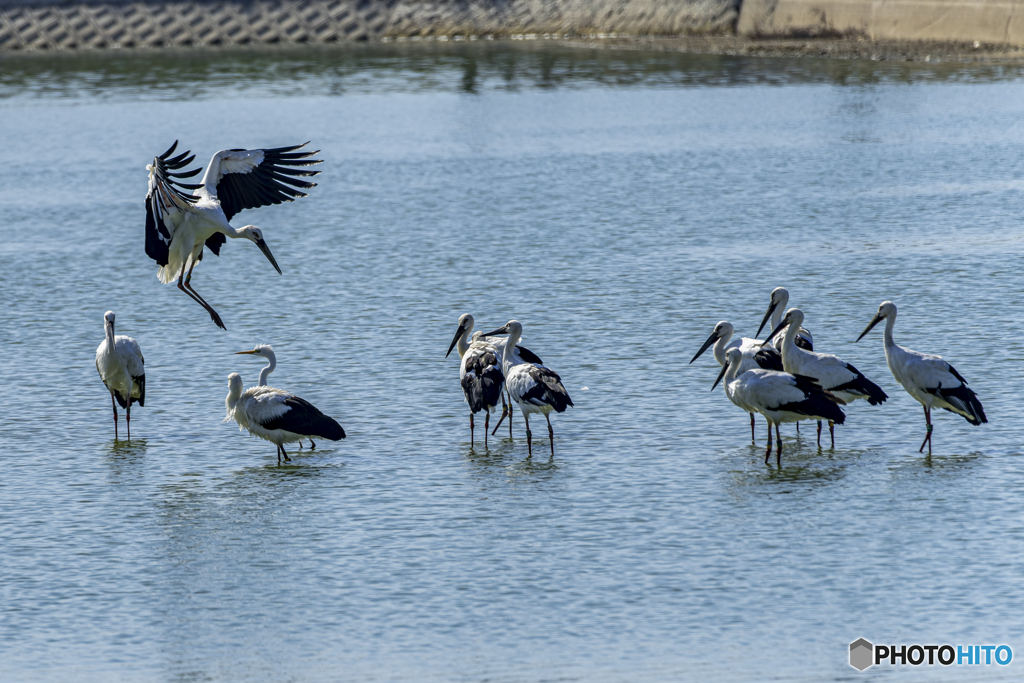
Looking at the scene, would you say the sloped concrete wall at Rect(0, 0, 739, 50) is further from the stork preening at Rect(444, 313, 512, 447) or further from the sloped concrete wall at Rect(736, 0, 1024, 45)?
the stork preening at Rect(444, 313, 512, 447)

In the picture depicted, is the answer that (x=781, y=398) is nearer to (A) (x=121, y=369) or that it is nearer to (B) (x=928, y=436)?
(B) (x=928, y=436)

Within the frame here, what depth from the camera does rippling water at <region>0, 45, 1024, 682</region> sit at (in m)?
9.57

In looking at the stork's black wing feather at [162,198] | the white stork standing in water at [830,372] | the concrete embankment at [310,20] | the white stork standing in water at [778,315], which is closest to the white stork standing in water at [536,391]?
the white stork standing in water at [830,372]

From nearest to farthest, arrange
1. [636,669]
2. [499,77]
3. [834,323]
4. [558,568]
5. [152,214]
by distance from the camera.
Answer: [636,669], [558,568], [152,214], [834,323], [499,77]

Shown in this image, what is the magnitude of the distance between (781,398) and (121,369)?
6.70 meters

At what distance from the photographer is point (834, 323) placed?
688 inches

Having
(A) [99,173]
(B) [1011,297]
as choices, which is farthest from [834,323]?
(A) [99,173]

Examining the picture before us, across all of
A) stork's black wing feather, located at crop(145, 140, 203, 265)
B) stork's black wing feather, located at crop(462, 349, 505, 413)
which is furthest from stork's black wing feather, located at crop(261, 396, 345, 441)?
stork's black wing feather, located at crop(145, 140, 203, 265)

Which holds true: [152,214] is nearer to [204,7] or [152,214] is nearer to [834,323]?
[834,323]

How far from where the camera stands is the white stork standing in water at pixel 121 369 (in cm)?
1472

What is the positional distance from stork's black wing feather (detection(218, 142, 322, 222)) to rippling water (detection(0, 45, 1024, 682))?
2047 mm

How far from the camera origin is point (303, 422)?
1324cm

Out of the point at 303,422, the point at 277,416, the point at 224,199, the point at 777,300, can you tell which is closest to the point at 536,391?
the point at 303,422

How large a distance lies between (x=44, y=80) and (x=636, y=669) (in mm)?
44512
